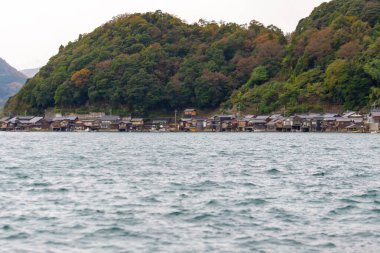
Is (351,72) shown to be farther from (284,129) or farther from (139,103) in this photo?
(139,103)

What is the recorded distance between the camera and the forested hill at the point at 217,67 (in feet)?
349

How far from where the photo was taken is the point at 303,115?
104m

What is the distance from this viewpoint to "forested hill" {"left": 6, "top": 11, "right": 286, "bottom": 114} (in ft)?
409

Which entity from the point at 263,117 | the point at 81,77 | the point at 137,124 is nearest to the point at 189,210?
the point at 263,117

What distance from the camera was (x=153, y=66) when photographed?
132 meters

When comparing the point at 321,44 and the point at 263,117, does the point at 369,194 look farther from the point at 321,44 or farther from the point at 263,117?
the point at 321,44

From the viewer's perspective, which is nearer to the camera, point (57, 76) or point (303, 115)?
point (303, 115)

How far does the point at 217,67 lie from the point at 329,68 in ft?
99.2

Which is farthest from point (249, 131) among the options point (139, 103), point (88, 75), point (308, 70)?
point (88, 75)

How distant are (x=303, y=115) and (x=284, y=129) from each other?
3.94 meters

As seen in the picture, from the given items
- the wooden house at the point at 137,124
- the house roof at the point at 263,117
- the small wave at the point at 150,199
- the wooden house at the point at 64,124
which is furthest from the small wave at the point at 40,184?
the wooden house at the point at 64,124

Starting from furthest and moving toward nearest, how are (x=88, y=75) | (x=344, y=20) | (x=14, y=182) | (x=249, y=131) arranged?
(x=88, y=75)
(x=344, y=20)
(x=249, y=131)
(x=14, y=182)

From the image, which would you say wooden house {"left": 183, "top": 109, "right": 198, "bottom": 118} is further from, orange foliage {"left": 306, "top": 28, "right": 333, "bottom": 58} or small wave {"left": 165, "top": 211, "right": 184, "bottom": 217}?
small wave {"left": 165, "top": 211, "right": 184, "bottom": 217}

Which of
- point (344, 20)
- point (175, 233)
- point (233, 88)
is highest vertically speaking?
point (344, 20)
